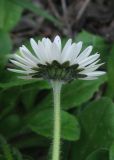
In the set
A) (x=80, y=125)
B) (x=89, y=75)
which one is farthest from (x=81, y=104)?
(x=89, y=75)

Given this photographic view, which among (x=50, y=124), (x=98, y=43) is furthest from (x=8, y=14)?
(x=50, y=124)

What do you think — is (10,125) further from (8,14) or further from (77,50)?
(77,50)

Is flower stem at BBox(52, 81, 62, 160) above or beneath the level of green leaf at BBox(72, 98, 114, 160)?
beneath

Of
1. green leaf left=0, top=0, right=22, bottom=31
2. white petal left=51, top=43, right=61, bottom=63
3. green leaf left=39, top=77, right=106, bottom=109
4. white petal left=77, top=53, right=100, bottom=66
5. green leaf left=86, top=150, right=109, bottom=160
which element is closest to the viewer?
white petal left=51, top=43, right=61, bottom=63

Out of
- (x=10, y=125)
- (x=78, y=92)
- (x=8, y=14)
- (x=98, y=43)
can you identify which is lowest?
(x=10, y=125)

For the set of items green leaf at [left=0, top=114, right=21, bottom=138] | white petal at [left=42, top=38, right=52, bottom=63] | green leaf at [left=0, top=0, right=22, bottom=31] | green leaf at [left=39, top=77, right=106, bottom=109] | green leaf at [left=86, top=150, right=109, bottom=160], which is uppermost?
green leaf at [left=0, top=0, right=22, bottom=31]

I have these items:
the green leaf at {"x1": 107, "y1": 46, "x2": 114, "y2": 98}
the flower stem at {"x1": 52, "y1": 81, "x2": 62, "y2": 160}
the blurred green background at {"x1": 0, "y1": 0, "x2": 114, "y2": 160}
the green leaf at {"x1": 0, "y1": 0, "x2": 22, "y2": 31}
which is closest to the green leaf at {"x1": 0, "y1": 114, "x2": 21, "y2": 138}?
the blurred green background at {"x1": 0, "y1": 0, "x2": 114, "y2": 160}

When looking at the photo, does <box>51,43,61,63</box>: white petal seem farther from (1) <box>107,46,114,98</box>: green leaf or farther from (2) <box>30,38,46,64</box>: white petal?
(1) <box>107,46,114,98</box>: green leaf
